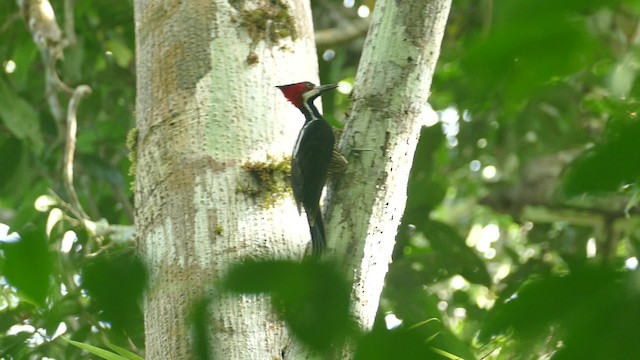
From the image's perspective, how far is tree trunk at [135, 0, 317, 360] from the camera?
200 cm

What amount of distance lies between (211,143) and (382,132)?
474 mm

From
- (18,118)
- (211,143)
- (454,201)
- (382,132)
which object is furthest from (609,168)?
(454,201)

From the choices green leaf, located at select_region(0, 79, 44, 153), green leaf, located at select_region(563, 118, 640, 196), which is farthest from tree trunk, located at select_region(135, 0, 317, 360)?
green leaf, located at select_region(0, 79, 44, 153)

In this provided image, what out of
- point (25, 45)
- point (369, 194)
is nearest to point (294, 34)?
point (369, 194)

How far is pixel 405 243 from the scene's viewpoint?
4.25 m

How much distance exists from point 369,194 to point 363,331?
1.22 meters

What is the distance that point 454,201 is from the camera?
6.60 metres

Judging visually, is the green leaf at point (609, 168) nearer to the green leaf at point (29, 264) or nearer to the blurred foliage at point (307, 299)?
the blurred foliage at point (307, 299)

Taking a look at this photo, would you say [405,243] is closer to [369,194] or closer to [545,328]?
[369,194]

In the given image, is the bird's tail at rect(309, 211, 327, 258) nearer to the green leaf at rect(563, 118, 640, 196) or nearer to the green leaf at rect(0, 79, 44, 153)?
the green leaf at rect(563, 118, 640, 196)

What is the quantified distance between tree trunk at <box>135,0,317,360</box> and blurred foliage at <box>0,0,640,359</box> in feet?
0.77

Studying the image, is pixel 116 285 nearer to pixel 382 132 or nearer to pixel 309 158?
pixel 382 132

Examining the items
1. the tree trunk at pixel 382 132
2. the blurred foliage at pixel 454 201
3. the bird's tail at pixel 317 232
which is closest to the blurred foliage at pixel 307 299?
the blurred foliage at pixel 454 201

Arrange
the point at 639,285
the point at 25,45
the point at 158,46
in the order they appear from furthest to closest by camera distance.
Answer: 1. the point at 25,45
2. the point at 158,46
3. the point at 639,285
